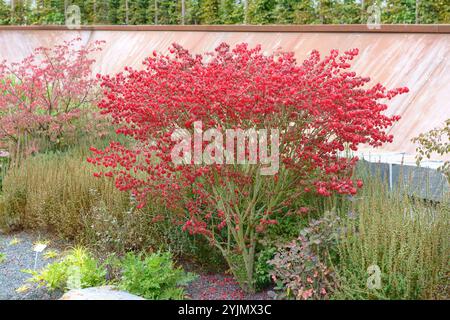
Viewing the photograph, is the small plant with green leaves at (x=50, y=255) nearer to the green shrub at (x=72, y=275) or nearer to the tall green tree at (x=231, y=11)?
the green shrub at (x=72, y=275)

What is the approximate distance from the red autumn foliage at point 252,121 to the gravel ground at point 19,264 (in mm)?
1025

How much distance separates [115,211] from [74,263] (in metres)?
0.83

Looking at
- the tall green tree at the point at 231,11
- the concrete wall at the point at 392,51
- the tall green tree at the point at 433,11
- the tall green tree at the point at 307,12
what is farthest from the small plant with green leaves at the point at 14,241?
the tall green tree at the point at 231,11

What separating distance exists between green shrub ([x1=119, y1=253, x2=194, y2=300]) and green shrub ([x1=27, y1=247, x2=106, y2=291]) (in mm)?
211

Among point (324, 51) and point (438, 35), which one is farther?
point (324, 51)

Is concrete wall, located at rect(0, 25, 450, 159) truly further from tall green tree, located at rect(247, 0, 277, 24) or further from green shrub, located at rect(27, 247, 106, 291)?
green shrub, located at rect(27, 247, 106, 291)

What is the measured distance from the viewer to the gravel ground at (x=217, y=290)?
5137mm

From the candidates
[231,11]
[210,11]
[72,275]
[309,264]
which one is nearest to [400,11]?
[231,11]

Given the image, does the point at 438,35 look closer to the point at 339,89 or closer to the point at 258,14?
the point at 339,89

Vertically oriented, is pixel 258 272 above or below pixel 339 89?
below

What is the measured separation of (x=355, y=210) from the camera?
16.9ft

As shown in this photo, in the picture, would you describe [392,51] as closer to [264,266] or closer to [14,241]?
[264,266]
